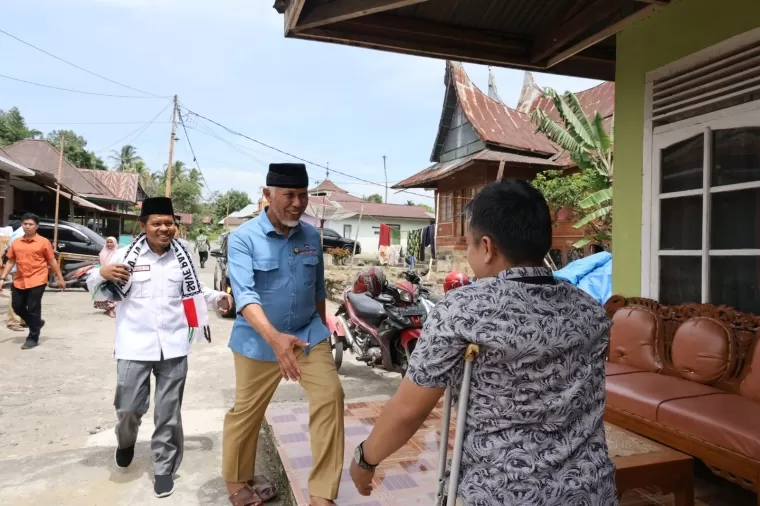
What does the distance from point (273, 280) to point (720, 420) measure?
2444mm

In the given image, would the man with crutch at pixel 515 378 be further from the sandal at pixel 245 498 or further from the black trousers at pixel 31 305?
the black trousers at pixel 31 305

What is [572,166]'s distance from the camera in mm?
13477

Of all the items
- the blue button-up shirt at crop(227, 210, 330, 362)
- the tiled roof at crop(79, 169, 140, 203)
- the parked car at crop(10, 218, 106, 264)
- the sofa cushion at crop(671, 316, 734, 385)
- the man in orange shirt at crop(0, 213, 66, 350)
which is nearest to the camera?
the blue button-up shirt at crop(227, 210, 330, 362)

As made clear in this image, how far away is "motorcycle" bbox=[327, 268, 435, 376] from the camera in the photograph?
A: 522 centimetres

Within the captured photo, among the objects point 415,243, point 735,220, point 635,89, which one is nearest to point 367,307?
point 635,89

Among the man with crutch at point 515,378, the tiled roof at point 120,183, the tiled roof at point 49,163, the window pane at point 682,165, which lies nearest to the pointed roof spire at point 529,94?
the window pane at point 682,165

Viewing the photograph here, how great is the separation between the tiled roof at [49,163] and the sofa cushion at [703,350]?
27107mm

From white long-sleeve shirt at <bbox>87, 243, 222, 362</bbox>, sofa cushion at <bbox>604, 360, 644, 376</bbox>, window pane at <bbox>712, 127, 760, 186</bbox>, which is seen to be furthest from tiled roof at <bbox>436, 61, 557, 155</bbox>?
white long-sleeve shirt at <bbox>87, 243, 222, 362</bbox>

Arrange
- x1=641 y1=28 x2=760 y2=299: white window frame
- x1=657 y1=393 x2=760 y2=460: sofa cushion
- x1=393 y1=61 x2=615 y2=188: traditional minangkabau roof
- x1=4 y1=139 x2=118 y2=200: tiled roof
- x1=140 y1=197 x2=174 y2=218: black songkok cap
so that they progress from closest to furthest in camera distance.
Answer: x1=657 y1=393 x2=760 y2=460: sofa cushion < x1=140 y1=197 x2=174 y2=218: black songkok cap < x1=641 y1=28 x2=760 y2=299: white window frame < x1=393 y1=61 x2=615 y2=188: traditional minangkabau roof < x1=4 y1=139 x2=118 y2=200: tiled roof

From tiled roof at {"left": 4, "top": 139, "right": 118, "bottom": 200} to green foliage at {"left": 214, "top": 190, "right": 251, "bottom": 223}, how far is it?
40.1 metres

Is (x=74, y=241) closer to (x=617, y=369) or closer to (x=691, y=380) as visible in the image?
(x=617, y=369)

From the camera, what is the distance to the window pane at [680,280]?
13.8ft

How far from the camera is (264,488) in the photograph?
3.15 m

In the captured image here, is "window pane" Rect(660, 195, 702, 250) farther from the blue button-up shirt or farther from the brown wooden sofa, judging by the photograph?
the blue button-up shirt
